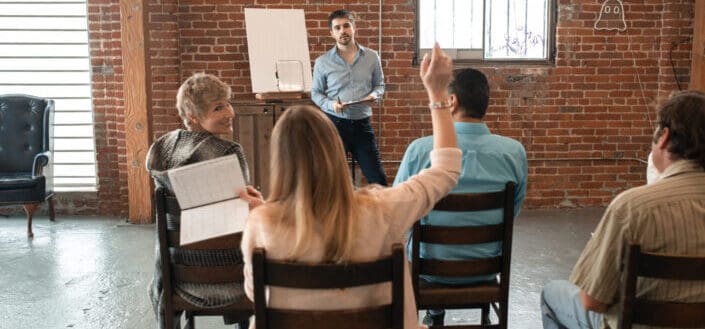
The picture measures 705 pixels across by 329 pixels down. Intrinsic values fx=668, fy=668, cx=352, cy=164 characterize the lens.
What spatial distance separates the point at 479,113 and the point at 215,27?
4105mm

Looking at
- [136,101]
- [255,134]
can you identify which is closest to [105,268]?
[136,101]

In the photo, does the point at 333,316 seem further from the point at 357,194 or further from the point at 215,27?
the point at 215,27

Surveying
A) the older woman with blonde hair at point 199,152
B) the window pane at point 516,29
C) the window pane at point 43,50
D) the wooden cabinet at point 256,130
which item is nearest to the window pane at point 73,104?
the window pane at point 43,50

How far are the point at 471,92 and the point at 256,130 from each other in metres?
3.46

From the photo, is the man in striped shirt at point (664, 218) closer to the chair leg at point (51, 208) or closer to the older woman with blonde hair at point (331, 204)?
the older woman with blonde hair at point (331, 204)

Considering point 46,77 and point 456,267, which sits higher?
point 46,77

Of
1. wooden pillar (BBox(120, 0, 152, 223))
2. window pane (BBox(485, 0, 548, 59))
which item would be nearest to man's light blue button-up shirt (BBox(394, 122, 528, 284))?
wooden pillar (BBox(120, 0, 152, 223))

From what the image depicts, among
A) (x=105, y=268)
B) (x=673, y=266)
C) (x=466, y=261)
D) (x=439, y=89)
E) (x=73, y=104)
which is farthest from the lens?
(x=73, y=104)

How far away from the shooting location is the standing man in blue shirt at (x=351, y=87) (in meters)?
5.55

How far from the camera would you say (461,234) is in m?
2.54

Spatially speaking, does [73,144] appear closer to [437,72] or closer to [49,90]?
[49,90]

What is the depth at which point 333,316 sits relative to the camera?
1668 mm

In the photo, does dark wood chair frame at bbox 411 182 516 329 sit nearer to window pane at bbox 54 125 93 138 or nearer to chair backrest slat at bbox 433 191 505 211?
chair backrest slat at bbox 433 191 505 211

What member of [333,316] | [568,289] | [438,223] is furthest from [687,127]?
[333,316]
